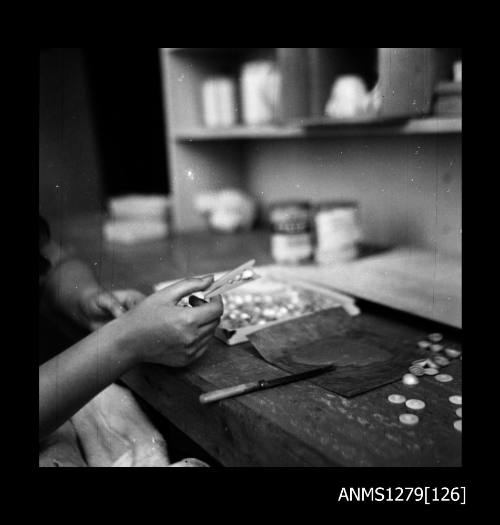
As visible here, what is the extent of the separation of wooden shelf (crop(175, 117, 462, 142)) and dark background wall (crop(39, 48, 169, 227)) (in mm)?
537

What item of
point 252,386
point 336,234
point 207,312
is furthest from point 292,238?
point 252,386

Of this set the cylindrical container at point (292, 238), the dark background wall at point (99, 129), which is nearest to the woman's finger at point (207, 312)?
the cylindrical container at point (292, 238)

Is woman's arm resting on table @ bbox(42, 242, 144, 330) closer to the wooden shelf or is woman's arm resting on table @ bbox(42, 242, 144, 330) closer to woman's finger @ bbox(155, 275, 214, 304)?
woman's finger @ bbox(155, 275, 214, 304)

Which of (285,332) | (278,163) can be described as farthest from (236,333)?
(278,163)

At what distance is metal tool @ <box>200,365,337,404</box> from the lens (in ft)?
2.82

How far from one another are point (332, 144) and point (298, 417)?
4.28ft

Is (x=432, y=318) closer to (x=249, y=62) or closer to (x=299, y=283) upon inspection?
(x=299, y=283)

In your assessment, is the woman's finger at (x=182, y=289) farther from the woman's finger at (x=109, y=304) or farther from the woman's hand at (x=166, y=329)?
the woman's finger at (x=109, y=304)

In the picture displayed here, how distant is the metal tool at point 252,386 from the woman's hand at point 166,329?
0.12 meters

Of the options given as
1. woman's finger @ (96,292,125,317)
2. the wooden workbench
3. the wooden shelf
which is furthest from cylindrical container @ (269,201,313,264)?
woman's finger @ (96,292,125,317)

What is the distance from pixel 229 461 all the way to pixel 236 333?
0.96 ft

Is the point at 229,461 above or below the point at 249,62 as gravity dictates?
below

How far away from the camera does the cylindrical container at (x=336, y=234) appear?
4.95ft

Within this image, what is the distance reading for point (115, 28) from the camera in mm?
839
